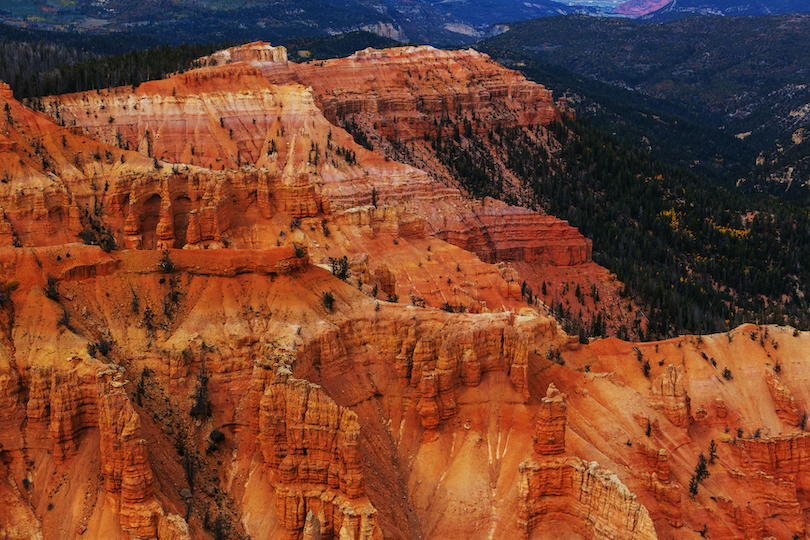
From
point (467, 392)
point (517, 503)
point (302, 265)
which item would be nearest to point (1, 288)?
point (302, 265)

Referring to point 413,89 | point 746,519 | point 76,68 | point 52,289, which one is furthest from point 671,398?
point 413,89

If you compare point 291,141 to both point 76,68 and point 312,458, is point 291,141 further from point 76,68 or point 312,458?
point 312,458

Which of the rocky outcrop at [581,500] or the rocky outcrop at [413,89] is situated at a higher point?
the rocky outcrop at [581,500]

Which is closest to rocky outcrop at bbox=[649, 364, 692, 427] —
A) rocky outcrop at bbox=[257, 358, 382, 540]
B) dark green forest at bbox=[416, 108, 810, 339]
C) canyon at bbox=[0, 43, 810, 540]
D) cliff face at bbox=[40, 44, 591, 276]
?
canyon at bbox=[0, 43, 810, 540]

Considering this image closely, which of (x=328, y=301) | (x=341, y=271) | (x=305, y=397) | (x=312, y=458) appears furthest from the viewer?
(x=341, y=271)

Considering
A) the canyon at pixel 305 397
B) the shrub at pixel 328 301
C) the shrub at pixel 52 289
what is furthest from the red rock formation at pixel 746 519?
the shrub at pixel 52 289

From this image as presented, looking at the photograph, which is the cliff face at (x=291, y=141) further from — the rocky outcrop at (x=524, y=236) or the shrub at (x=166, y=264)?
the shrub at (x=166, y=264)

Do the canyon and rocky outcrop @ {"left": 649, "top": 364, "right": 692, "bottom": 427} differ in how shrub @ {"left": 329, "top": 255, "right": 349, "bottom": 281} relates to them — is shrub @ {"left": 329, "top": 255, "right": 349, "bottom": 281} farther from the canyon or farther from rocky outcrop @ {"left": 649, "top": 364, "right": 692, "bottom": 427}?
rocky outcrop @ {"left": 649, "top": 364, "right": 692, "bottom": 427}

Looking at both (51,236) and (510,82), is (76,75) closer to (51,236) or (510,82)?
(51,236)
